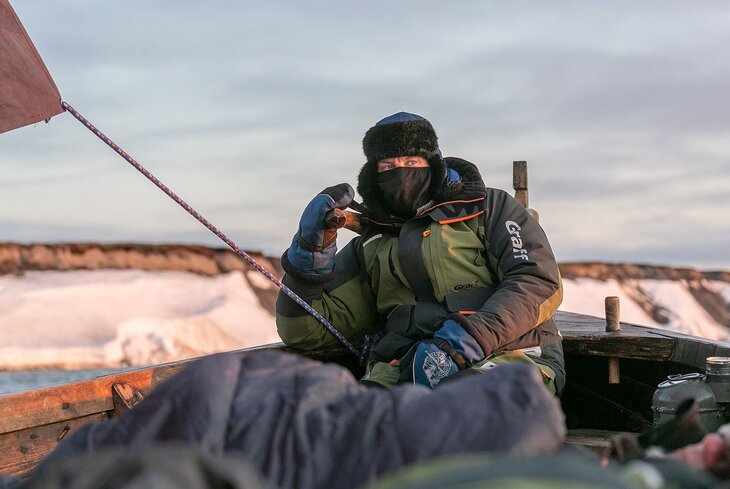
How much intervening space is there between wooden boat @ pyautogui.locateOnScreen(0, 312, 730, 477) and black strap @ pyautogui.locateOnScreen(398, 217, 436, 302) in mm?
720

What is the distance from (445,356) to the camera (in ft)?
12.0

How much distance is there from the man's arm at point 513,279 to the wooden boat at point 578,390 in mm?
→ 552

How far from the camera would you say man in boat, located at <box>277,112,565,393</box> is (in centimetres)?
381

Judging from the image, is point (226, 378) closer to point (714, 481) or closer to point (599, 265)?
point (714, 481)

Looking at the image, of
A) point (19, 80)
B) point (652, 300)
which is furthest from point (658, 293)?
point (19, 80)

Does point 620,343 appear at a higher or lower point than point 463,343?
lower

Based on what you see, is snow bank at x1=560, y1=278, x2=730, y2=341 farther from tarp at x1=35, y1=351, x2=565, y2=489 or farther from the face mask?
tarp at x1=35, y1=351, x2=565, y2=489

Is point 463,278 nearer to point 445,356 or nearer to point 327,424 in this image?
point 445,356

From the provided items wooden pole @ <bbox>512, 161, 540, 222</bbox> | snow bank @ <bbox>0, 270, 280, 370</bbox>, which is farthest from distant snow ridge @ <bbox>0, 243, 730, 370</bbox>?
wooden pole @ <bbox>512, 161, 540, 222</bbox>

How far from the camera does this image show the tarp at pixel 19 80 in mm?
3898

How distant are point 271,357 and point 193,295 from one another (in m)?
22.4

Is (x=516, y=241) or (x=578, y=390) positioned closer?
(x=516, y=241)

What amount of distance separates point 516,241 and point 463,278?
284mm

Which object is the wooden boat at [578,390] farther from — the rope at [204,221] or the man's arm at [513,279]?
the man's arm at [513,279]
